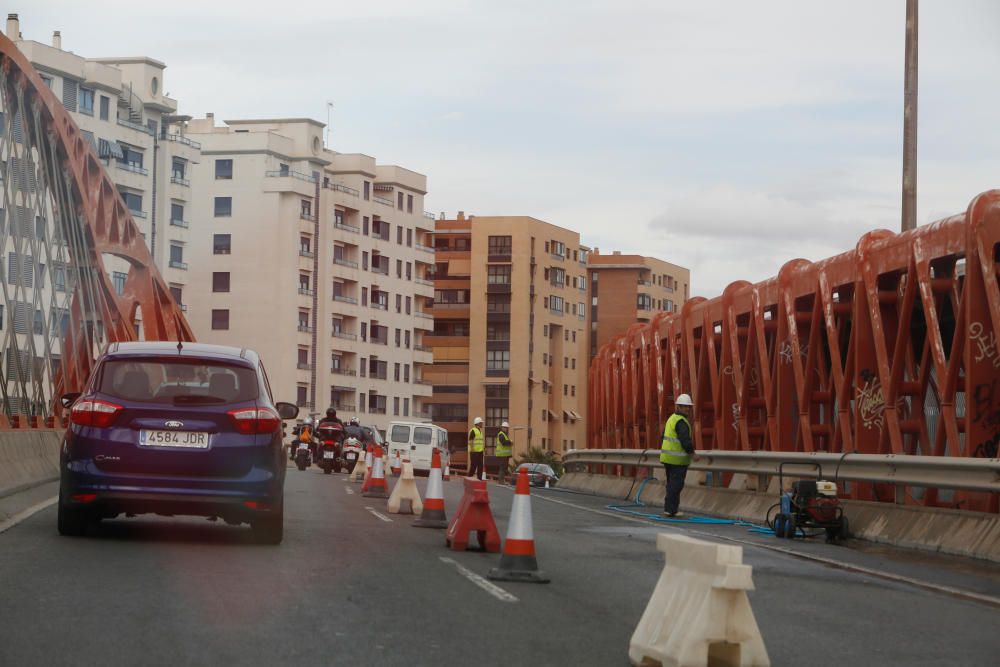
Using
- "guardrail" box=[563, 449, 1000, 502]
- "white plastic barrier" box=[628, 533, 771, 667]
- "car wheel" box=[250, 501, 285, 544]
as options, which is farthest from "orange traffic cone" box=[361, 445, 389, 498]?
"white plastic barrier" box=[628, 533, 771, 667]

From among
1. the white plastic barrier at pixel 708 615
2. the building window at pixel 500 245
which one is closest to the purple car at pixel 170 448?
the white plastic barrier at pixel 708 615

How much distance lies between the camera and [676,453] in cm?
2166

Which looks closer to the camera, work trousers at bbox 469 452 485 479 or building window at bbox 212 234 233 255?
work trousers at bbox 469 452 485 479

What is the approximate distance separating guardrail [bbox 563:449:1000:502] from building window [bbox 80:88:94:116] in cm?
6626

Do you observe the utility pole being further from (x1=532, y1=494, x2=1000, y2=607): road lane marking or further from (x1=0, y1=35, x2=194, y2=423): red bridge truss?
(x1=0, y1=35, x2=194, y2=423): red bridge truss

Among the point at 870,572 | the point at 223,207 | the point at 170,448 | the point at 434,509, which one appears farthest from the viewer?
the point at 223,207

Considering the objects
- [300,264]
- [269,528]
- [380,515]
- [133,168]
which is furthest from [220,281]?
[269,528]

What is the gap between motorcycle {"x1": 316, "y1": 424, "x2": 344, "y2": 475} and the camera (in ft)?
127

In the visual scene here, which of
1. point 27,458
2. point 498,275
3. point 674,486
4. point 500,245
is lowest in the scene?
point 674,486

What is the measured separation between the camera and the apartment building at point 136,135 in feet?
272

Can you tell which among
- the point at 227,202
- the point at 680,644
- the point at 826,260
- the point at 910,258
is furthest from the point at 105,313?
the point at 227,202

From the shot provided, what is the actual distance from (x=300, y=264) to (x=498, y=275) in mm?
28126

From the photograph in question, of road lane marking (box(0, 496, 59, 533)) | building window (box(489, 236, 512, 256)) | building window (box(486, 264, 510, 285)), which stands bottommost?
road lane marking (box(0, 496, 59, 533))

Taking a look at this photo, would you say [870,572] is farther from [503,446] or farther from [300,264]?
[300,264]
